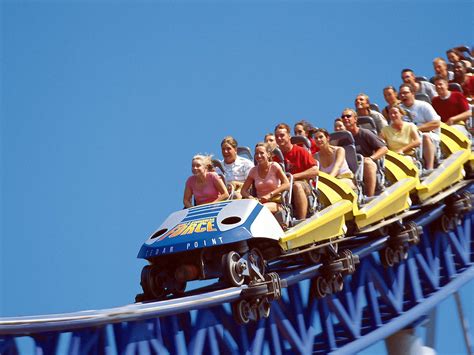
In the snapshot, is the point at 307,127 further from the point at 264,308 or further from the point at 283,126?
the point at 264,308

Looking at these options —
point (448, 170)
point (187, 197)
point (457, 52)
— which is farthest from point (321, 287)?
point (457, 52)

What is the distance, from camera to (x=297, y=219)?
34.0 ft

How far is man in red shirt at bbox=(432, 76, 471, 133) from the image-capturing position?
1348 cm

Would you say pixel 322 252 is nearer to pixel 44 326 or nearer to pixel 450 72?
pixel 44 326

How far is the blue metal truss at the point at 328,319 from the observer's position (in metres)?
8.92

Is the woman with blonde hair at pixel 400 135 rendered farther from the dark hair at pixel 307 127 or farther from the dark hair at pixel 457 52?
the dark hair at pixel 457 52

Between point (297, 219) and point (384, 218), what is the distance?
1.68 meters

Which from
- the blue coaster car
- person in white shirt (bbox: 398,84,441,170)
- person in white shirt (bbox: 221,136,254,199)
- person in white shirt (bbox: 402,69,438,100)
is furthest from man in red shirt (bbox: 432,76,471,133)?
the blue coaster car

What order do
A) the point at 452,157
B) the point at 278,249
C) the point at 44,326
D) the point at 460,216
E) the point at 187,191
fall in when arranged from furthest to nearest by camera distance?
the point at 460,216 < the point at 452,157 < the point at 187,191 < the point at 278,249 < the point at 44,326

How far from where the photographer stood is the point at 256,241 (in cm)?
984

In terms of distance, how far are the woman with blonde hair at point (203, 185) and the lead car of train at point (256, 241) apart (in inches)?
16.0

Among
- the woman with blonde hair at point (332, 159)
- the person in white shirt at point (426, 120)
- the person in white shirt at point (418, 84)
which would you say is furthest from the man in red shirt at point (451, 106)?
the woman with blonde hair at point (332, 159)

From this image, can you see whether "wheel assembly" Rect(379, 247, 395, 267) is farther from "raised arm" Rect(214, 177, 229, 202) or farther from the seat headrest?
"raised arm" Rect(214, 177, 229, 202)

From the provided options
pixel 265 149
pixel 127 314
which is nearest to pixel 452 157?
pixel 265 149
